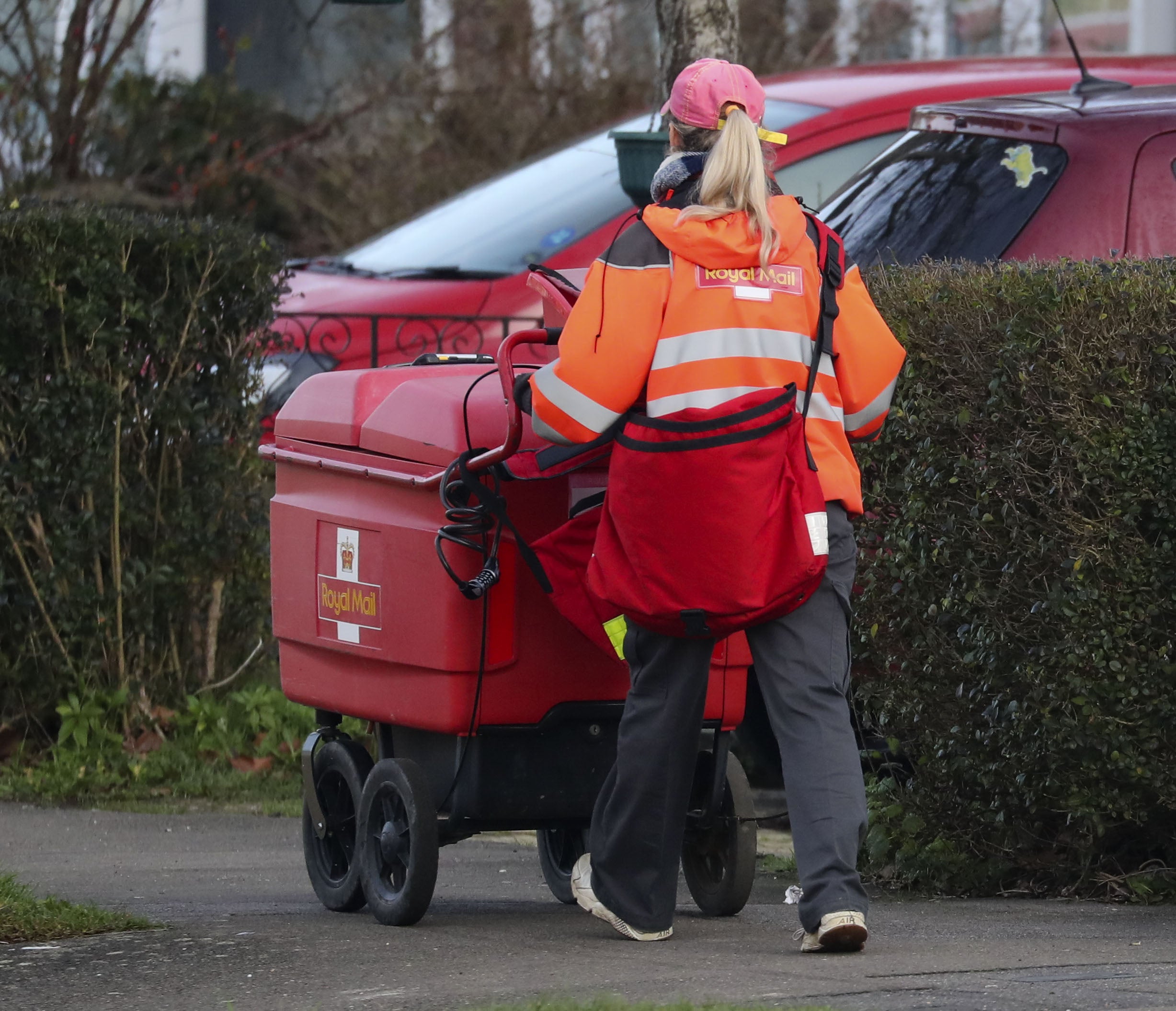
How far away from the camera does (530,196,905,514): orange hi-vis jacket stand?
4031 mm

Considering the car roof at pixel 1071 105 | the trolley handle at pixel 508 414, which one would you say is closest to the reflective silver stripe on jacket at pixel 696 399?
the trolley handle at pixel 508 414

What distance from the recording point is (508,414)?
4355 millimetres

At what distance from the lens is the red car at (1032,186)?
18.9 ft

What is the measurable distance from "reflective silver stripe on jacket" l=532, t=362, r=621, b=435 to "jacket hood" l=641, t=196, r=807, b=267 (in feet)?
1.08

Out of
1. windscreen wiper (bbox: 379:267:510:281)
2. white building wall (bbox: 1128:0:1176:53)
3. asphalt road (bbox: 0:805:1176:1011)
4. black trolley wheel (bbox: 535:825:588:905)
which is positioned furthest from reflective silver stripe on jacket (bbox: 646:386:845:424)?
white building wall (bbox: 1128:0:1176:53)

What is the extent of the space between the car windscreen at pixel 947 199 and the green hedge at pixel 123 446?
6.61 ft

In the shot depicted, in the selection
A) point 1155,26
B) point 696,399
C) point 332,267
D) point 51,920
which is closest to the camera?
point 696,399

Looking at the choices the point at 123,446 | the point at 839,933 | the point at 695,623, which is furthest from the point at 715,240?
the point at 123,446

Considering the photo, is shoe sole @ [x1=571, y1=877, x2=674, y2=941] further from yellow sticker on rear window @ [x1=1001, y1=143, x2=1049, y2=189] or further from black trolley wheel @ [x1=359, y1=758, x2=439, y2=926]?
yellow sticker on rear window @ [x1=1001, y1=143, x2=1049, y2=189]

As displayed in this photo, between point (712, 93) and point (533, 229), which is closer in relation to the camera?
point (712, 93)

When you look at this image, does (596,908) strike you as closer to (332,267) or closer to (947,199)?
(947,199)

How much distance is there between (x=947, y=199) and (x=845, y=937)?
2.72 meters

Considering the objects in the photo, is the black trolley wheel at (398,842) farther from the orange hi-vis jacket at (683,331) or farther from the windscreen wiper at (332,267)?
the windscreen wiper at (332,267)

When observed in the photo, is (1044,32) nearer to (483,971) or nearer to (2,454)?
(2,454)
